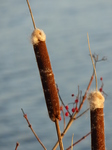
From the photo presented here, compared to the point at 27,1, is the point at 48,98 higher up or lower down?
lower down

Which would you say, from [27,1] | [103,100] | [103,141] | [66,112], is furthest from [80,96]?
[27,1]

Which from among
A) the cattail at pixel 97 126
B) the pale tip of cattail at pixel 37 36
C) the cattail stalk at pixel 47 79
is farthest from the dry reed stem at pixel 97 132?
the pale tip of cattail at pixel 37 36

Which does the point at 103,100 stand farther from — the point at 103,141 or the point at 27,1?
the point at 27,1

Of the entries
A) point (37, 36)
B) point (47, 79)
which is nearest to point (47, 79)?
point (47, 79)

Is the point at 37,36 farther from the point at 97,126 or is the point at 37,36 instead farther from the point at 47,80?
the point at 97,126

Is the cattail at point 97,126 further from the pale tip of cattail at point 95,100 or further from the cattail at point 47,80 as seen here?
the cattail at point 47,80

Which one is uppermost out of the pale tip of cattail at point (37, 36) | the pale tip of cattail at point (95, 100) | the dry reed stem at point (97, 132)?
the pale tip of cattail at point (37, 36)

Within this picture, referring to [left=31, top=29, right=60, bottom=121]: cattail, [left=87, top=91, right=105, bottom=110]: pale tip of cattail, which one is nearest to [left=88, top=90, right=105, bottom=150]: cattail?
[left=87, top=91, right=105, bottom=110]: pale tip of cattail
